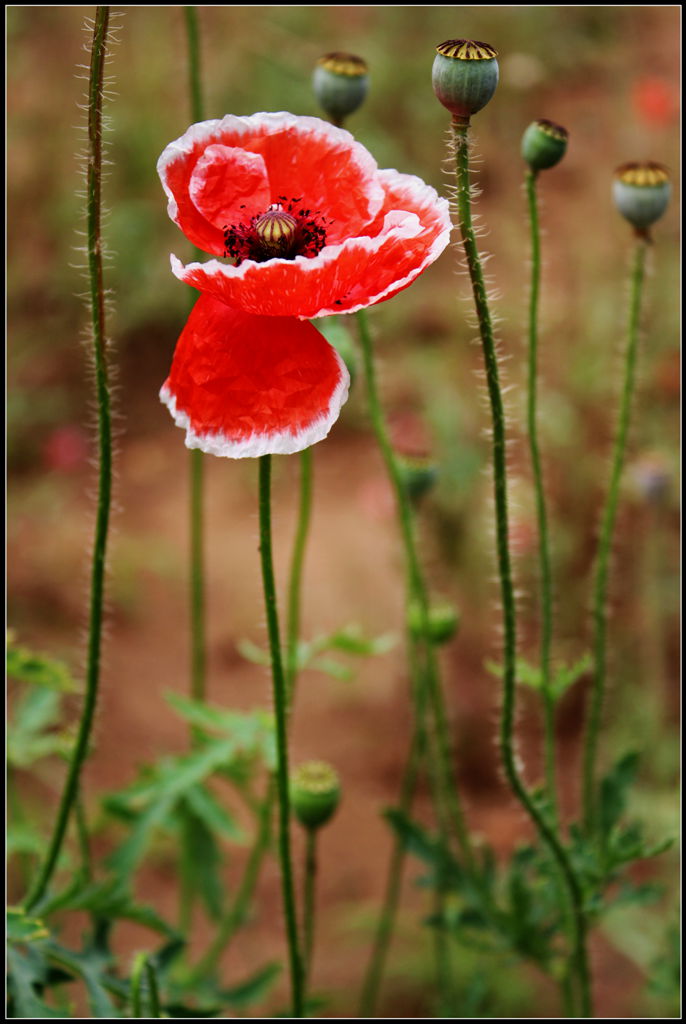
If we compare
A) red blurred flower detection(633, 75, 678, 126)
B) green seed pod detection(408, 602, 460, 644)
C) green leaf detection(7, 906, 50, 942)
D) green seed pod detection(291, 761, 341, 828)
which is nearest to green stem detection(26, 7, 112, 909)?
Result: green leaf detection(7, 906, 50, 942)

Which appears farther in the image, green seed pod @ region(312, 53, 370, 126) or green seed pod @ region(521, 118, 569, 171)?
green seed pod @ region(312, 53, 370, 126)

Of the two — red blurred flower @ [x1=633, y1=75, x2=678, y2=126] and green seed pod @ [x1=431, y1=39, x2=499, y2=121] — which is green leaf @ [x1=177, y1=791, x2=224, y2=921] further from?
red blurred flower @ [x1=633, y1=75, x2=678, y2=126]

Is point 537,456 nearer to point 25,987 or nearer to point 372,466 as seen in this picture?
point 25,987

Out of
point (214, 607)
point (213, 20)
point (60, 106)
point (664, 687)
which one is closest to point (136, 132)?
point (60, 106)

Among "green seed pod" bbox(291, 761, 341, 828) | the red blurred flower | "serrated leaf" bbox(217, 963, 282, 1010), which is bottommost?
Answer: "serrated leaf" bbox(217, 963, 282, 1010)

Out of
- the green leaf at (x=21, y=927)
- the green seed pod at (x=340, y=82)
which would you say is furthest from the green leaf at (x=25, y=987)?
the green seed pod at (x=340, y=82)
